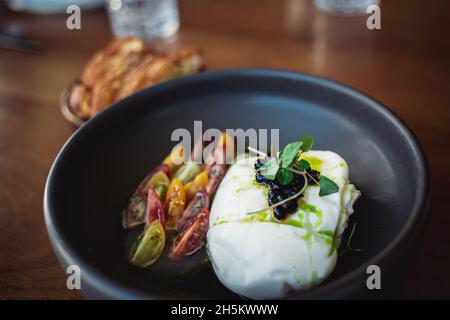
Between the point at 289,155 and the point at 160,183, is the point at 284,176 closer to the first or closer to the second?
the point at 289,155

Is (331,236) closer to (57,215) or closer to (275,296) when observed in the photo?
(275,296)

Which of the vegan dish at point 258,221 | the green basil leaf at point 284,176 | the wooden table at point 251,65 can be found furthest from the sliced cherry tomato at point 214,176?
the wooden table at point 251,65

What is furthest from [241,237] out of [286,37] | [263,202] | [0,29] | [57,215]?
[0,29]

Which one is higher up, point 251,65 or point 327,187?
point 251,65

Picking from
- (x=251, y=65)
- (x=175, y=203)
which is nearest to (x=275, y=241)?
(x=175, y=203)

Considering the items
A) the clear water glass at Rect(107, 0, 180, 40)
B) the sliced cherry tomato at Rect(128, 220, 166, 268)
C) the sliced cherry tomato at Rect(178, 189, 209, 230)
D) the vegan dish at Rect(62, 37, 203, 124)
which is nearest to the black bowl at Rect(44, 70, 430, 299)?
the sliced cherry tomato at Rect(128, 220, 166, 268)

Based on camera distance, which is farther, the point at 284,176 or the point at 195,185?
the point at 195,185
